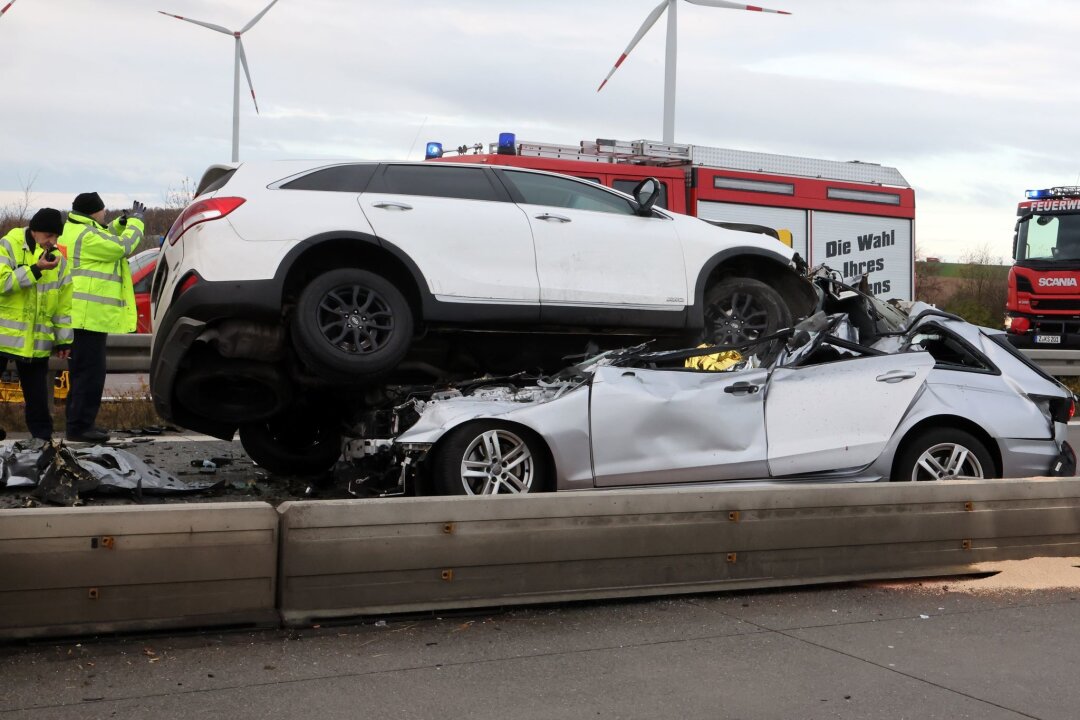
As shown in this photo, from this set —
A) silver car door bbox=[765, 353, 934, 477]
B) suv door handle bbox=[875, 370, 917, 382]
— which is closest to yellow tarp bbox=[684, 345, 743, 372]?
silver car door bbox=[765, 353, 934, 477]

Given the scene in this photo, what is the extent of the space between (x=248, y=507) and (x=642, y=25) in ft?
59.9

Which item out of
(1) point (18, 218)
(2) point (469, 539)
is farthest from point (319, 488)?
(1) point (18, 218)

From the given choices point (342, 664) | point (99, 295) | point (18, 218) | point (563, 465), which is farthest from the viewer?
point (18, 218)

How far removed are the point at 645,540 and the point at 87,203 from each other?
5.97 m

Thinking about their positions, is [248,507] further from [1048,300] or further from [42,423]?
[1048,300]

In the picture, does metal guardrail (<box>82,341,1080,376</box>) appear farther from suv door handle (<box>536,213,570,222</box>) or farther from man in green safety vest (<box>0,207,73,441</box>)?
suv door handle (<box>536,213,570,222</box>)

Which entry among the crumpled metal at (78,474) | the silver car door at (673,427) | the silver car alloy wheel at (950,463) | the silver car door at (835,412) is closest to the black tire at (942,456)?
the silver car alloy wheel at (950,463)

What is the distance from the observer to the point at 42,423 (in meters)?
9.42

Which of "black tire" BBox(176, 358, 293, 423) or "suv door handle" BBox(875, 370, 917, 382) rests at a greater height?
"suv door handle" BBox(875, 370, 917, 382)

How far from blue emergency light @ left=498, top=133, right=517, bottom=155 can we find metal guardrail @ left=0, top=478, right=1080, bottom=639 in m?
7.95

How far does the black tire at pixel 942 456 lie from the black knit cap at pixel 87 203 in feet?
20.8

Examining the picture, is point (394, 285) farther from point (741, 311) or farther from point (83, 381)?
point (83, 381)

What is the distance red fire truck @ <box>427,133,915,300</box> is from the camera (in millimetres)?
13867

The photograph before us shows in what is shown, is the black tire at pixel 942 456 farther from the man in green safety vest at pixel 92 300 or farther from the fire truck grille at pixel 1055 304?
the fire truck grille at pixel 1055 304
